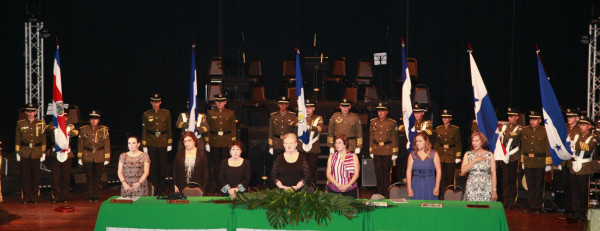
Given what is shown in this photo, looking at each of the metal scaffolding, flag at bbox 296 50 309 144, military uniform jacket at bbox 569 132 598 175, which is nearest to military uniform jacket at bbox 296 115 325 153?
flag at bbox 296 50 309 144

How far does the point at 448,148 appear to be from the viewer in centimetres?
1188

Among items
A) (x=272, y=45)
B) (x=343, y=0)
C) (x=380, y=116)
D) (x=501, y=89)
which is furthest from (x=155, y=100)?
(x=501, y=89)

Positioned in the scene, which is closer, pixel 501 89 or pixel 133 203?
pixel 133 203

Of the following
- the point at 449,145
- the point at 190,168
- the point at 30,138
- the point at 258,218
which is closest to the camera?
the point at 258,218

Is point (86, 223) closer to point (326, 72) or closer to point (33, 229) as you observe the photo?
point (33, 229)

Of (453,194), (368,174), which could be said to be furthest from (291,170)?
(368,174)

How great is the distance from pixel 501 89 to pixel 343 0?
4.02 metres

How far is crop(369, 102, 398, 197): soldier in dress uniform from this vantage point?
1198 cm

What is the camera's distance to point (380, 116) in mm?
12125

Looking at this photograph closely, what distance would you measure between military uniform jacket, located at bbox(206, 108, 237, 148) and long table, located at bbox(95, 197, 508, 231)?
5.31 m

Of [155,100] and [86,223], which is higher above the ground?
[155,100]

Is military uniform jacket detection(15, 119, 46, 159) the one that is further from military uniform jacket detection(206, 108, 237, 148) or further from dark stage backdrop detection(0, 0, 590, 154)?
dark stage backdrop detection(0, 0, 590, 154)

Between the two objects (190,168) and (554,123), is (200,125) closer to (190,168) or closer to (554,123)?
(190,168)

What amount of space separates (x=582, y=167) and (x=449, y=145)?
2.33 metres
